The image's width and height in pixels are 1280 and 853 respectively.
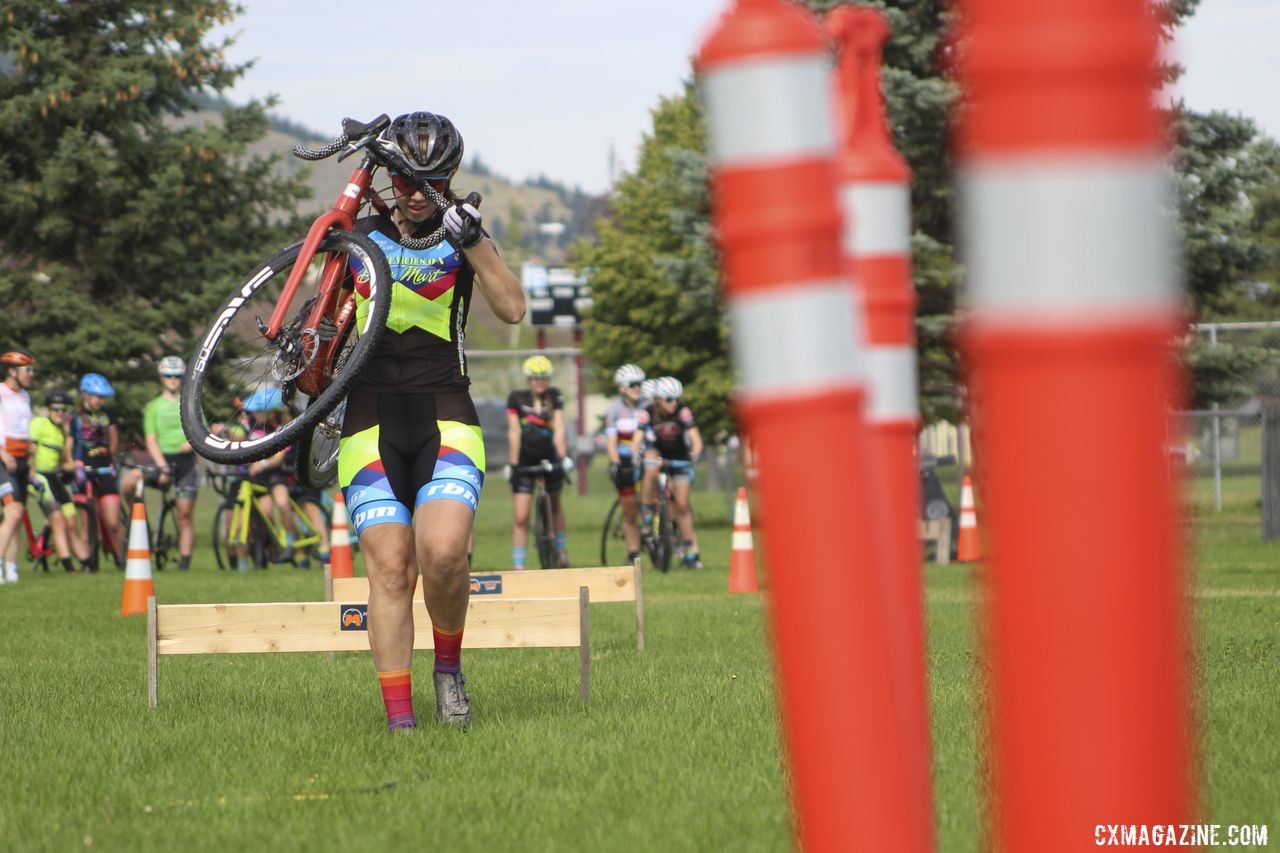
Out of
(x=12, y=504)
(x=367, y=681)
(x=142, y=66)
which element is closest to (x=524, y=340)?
(x=142, y=66)

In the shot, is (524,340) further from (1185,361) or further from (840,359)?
(840,359)

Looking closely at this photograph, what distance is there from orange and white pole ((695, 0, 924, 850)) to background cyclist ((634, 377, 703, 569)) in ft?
55.7

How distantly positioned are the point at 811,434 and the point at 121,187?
27.5 m

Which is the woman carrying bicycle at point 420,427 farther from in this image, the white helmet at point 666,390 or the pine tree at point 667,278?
the pine tree at point 667,278

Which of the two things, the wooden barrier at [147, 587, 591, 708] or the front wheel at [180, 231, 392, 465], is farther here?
the wooden barrier at [147, 587, 591, 708]

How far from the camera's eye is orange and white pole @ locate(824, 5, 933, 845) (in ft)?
7.32

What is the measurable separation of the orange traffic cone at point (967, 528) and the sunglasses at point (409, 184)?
44.2ft

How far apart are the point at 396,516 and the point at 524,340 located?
130845 mm

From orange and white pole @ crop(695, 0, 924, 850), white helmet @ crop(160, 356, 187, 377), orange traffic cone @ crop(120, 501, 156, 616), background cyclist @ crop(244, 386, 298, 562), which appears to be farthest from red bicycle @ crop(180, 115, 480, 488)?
white helmet @ crop(160, 356, 187, 377)

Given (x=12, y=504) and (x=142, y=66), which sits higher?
(x=142, y=66)

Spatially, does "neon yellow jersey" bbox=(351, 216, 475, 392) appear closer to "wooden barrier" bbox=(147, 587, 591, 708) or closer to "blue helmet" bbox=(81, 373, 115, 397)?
"wooden barrier" bbox=(147, 587, 591, 708)

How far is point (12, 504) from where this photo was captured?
18.0 metres

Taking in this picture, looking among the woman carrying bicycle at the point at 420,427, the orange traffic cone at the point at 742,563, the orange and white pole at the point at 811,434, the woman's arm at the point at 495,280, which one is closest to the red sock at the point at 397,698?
the woman carrying bicycle at the point at 420,427

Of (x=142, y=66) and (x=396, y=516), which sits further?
(x=142, y=66)
